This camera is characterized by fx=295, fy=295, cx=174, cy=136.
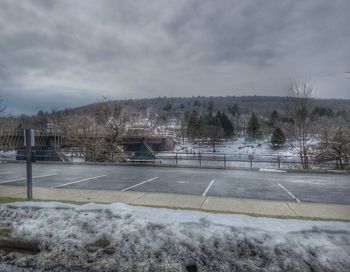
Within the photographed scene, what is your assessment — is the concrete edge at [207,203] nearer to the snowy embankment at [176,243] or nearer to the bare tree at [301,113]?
the snowy embankment at [176,243]

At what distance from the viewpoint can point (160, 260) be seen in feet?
13.8

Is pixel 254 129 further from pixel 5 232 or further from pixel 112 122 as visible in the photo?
pixel 5 232

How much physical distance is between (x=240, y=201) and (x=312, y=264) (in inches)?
168

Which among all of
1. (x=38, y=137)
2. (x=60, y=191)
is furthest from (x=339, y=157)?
(x=38, y=137)

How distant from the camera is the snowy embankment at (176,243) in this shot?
4082 millimetres

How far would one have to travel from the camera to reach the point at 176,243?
4504mm

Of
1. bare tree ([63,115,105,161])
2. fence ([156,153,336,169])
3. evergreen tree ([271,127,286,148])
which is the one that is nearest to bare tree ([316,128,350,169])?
fence ([156,153,336,169])

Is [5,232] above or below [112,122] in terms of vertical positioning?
below

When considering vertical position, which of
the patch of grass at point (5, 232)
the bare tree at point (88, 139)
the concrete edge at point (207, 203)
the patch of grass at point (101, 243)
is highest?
the bare tree at point (88, 139)

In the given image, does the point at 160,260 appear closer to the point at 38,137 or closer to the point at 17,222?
the point at 17,222

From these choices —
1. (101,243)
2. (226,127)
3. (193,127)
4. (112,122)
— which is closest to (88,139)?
(112,122)

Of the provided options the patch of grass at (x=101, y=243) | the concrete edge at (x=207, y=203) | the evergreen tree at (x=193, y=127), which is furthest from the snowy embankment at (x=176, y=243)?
the evergreen tree at (x=193, y=127)

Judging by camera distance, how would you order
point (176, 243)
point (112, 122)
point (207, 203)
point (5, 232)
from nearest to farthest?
point (176, 243), point (5, 232), point (207, 203), point (112, 122)

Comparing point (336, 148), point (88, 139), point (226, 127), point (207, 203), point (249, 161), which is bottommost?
point (249, 161)
